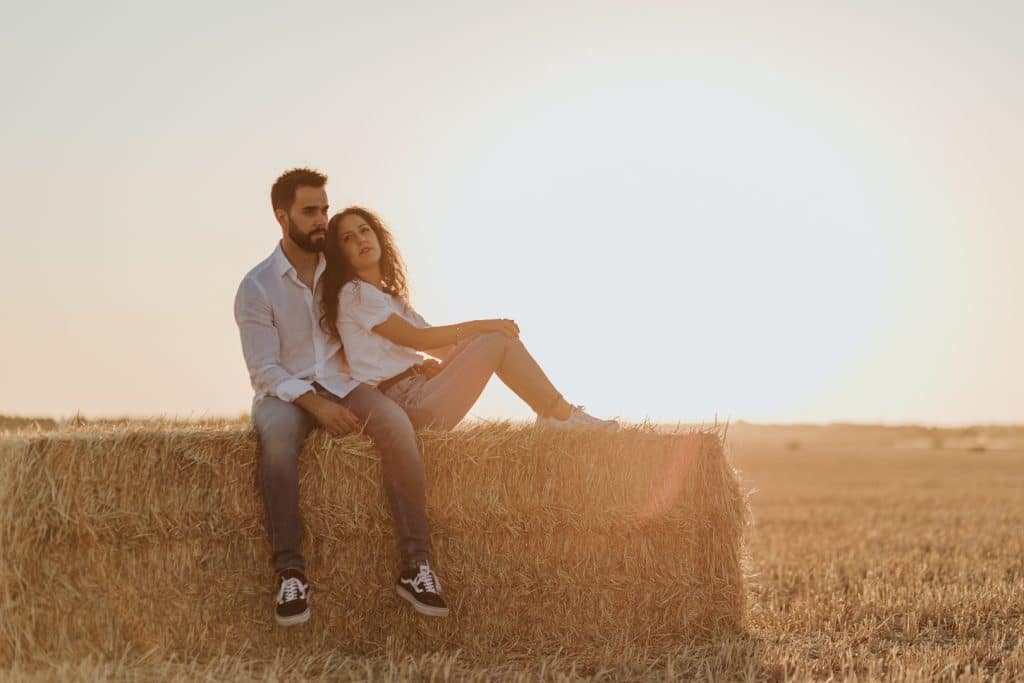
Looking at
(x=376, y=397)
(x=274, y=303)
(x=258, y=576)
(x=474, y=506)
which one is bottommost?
(x=258, y=576)

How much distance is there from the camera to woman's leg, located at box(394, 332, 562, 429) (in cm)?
555

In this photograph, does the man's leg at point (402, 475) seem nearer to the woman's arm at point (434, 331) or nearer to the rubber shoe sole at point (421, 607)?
the rubber shoe sole at point (421, 607)

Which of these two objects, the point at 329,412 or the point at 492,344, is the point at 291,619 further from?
the point at 492,344

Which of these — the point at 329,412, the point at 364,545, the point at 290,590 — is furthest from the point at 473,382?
the point at 290,590

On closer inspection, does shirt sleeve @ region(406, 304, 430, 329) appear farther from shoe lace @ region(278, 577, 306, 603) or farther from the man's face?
shoe lace @ region(278, 577, 306, 603)

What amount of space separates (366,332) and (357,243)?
0.49 metres

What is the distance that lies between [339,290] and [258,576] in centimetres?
156

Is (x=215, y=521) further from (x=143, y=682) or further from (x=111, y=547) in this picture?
(x=143, y=682)

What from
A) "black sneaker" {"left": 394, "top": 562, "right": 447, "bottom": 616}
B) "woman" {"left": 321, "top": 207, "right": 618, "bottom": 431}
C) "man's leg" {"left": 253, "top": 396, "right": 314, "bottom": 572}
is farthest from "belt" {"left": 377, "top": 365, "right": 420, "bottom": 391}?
"black sneaker" {"left": 394, "top": 562, "right": 447, "bottom": 616}

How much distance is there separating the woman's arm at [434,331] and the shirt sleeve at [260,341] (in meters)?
0.51

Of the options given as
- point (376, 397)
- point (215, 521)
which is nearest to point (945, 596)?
point (376, 397)

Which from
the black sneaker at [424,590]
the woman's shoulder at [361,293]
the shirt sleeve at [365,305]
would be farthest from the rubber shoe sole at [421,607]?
the woman's shoulder at [361,293]

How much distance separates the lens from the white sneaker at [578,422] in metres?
5.72

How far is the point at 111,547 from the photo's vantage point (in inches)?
205
